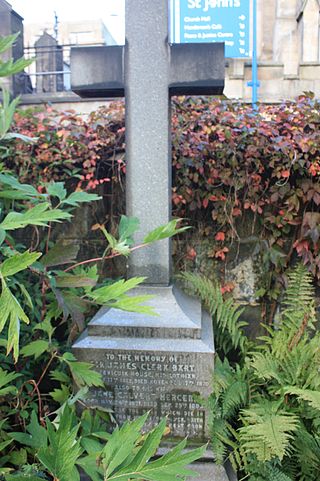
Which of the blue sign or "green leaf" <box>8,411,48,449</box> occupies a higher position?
the blue sign

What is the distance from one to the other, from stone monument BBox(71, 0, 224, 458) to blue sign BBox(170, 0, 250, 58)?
6090 mm

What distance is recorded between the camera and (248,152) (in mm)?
3137

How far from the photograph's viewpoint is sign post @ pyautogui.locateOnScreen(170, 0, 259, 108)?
802 centimetres

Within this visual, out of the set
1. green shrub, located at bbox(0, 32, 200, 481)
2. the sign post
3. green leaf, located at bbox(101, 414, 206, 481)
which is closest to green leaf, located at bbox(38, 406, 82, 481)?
green shrub, located at bbox(0, 32, 200, 481)

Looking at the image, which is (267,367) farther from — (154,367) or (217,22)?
(217,22)

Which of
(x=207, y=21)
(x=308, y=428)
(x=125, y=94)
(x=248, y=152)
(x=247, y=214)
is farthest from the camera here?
(x=207, y=21)

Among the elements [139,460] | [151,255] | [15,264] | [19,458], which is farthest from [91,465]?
[151,255]

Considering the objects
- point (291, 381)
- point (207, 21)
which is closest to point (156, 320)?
point (291, 381)

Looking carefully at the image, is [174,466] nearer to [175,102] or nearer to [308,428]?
[308,428]

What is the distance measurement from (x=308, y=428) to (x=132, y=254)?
4.13ft

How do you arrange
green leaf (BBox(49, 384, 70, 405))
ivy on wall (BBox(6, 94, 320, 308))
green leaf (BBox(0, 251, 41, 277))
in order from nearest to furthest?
green leaf (BBox(0, 251, 41, 277)) < green leaf (BBox(49, 384, 70, 405)) < ivy on wall (BBox(6, 94, 320, 308))

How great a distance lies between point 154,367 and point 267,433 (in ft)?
2.05

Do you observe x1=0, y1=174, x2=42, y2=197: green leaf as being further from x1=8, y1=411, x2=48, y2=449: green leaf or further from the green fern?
the green fern

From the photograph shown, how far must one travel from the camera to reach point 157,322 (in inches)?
A: 91.8
